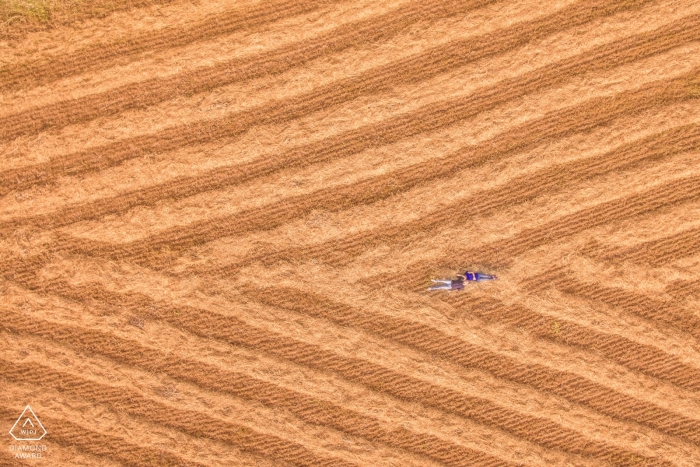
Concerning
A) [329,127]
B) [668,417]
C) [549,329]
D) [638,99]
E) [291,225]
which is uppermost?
[638,99]

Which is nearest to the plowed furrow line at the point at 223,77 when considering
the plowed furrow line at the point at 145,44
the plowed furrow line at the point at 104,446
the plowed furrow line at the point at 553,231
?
the plowed furrow line at the point at 145,44

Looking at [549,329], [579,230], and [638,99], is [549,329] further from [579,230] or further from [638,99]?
[638,99]

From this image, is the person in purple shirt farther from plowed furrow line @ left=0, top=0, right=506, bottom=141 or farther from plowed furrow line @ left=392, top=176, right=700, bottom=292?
plowed furrow line @ left=0, top=0, right=506, bottom=141

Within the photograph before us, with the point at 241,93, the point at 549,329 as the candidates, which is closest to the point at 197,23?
the point at 241,93

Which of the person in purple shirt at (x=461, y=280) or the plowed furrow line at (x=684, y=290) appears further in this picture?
the plowed furrow line at (x=684, y=290)

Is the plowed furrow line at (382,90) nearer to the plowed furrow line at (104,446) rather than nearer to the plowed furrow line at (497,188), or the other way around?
the plowed furrow line at (497,188)

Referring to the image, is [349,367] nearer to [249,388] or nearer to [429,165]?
[249,388]

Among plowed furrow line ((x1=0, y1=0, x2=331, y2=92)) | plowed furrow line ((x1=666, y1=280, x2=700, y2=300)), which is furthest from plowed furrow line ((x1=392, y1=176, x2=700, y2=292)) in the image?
plowed furrow line ((x1=0, y1=0, x2=331, y2=92))
